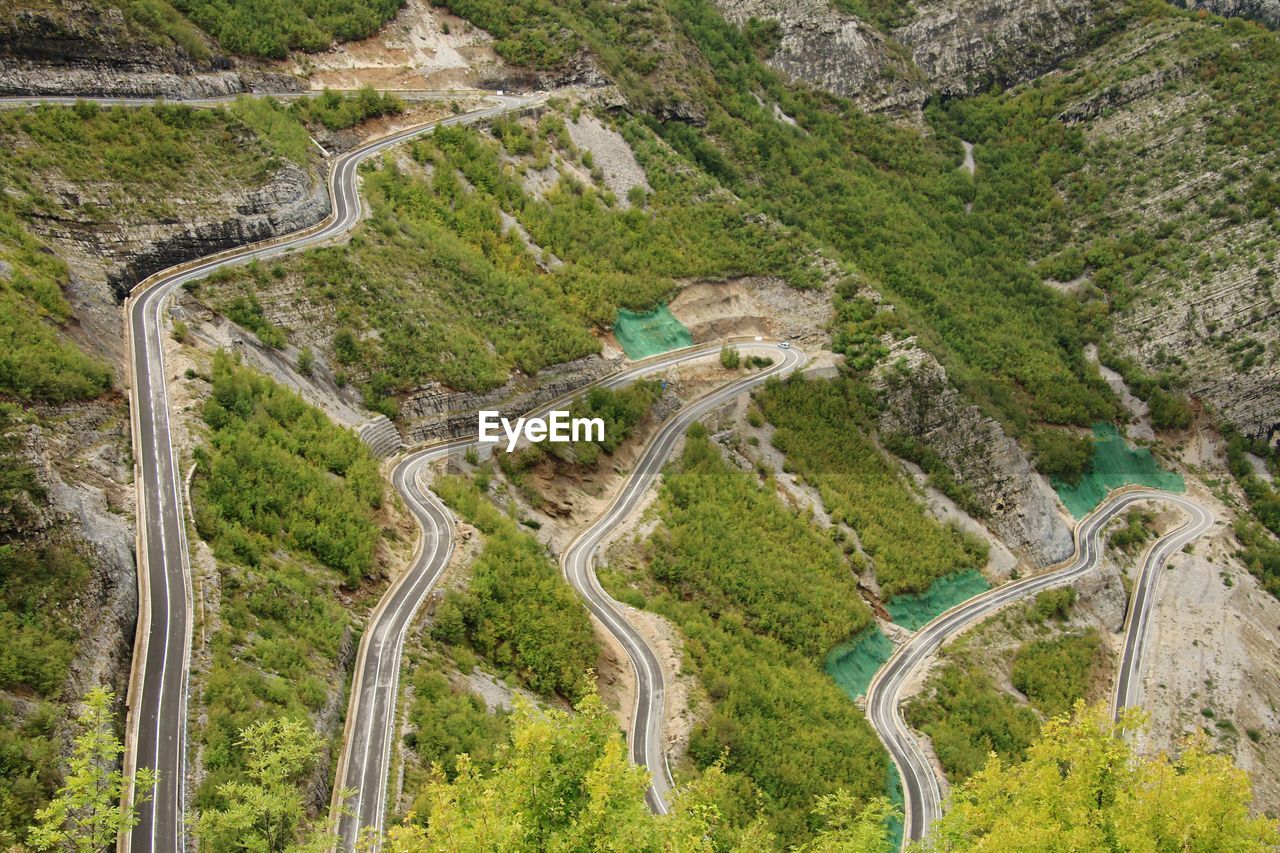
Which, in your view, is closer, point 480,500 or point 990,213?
point 480,500

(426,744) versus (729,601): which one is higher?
(729,601)

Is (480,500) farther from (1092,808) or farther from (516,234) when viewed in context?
(1092,808)

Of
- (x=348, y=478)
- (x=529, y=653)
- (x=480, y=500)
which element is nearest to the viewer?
(x=529, y=653)

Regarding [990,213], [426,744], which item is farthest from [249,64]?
[990,213]

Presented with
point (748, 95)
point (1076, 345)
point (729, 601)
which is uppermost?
point (748, 95)

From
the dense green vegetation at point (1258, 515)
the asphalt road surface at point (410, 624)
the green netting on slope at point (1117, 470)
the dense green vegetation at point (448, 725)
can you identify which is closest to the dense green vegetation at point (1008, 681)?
the asphalt road surface at point (410, 624)

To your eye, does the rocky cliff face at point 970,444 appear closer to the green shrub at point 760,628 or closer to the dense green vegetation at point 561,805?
the green shrub at point 760,628

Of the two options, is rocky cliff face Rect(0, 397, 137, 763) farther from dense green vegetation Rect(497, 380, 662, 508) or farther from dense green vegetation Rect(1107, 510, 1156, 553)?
dense green vegetation Rect(1107, 510, 1156, 553)

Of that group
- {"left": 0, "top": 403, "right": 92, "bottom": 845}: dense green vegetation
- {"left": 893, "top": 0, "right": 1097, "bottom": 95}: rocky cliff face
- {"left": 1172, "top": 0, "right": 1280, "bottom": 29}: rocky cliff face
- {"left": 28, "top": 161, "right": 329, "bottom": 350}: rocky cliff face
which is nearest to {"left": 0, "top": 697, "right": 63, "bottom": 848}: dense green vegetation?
{"left": 0, "top": 403, "right": 92, "bottom": 845}: dense green vegetation
